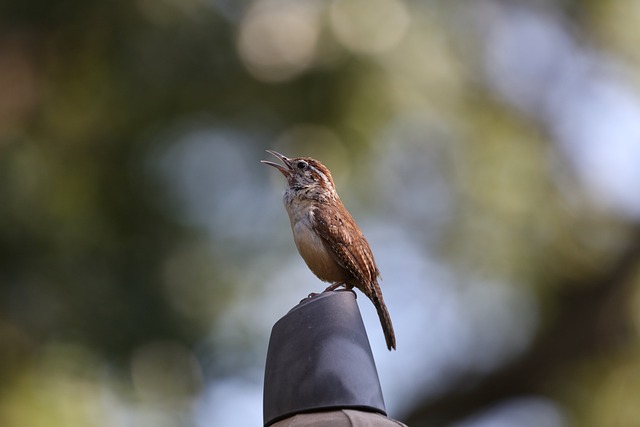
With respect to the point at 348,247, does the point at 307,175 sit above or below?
above

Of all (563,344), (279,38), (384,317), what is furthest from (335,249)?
(563,344)

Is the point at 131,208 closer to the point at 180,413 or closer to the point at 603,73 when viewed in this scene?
the point at 180,413

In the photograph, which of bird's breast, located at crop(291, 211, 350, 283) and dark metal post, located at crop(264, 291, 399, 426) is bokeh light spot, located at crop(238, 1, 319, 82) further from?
dark metal post, located at crop(264, 291, 399, 426)

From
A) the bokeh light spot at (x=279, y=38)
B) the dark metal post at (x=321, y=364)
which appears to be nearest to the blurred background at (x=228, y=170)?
the bokeh light spot at (x=279, y=38)

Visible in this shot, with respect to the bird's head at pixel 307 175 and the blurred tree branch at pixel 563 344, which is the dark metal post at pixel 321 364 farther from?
the blurred tree branch at pixel 563 344

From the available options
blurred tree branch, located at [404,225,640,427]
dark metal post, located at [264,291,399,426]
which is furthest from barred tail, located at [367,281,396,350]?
blurred tree branch, located at [404,225,640,427]

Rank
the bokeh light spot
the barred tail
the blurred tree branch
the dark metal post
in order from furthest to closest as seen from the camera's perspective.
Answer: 1. the blurred tree branch
2. the bokeh light spot
3. the barred tail
4. the dark metal post

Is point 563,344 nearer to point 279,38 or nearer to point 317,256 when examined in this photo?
point 279,38

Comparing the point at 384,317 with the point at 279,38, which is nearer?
the point at 384,317

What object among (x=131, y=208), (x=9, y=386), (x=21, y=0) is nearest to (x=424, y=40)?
(x=131, y=208)
